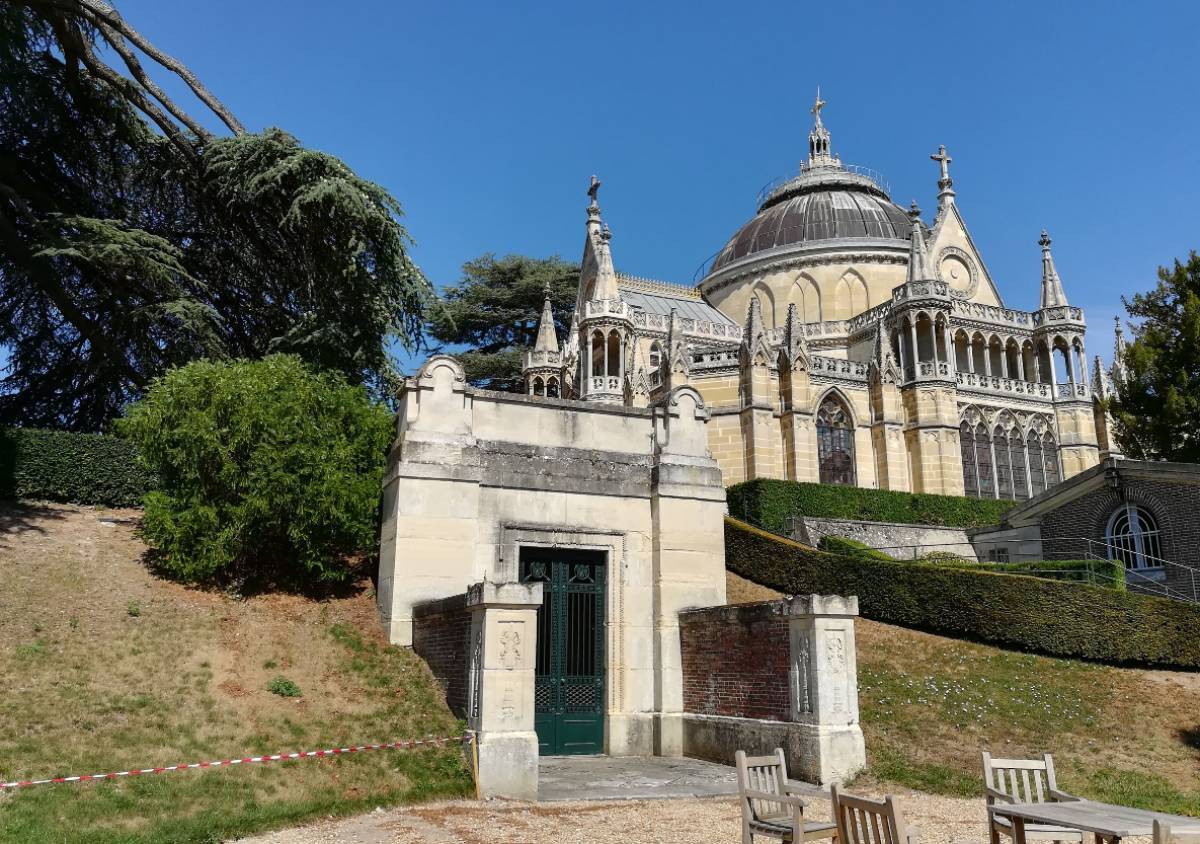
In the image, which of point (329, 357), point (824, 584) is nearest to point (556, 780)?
point (824, 584)

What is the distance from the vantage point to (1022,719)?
48.6 feet

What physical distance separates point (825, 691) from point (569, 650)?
184 inches

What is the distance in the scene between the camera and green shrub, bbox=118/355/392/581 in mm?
15531

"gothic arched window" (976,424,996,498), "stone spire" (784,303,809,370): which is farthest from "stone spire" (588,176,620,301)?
"gothic arched window" (976,424,996,498)

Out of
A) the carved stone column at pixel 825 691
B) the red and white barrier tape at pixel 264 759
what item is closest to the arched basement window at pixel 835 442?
the carved stone column at pixel 825 691

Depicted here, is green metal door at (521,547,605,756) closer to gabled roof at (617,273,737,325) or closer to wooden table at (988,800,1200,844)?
wooden table at (988,800,1200,844)

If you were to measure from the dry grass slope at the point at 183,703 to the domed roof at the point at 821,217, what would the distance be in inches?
1633

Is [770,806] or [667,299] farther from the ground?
[667,299]

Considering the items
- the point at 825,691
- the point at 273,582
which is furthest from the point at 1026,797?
the point at 273,582

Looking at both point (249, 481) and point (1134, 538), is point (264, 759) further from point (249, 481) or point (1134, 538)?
point (1134, 538)

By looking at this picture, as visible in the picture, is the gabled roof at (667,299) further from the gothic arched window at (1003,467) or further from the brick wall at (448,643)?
the brick wall at (448,643)

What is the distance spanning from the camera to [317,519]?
15508 mm

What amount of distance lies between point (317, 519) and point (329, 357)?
6086 millimetres

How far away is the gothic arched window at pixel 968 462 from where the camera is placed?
39.6 meters
